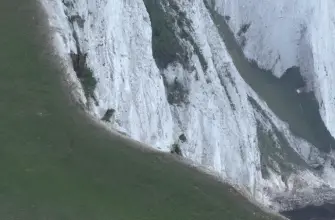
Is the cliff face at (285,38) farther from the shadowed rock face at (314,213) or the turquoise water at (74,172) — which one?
the turquoise water at (74,172)

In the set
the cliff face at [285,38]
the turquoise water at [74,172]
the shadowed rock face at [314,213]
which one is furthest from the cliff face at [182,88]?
the shadowed rock face at [314,213]

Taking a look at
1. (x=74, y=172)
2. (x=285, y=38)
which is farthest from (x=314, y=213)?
(x=74, y=172)

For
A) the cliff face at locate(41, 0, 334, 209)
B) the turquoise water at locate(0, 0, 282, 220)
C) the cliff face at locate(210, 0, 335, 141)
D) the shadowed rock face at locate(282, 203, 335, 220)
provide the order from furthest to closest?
the cliff face at locate(210, 0, 335, 141) → the shadowed rock face at locate(282, 203, 335, 220) → the cliff face at locate(41, 0, 334, 209) → the turquoise water at locate(0, 0, 282, 220)

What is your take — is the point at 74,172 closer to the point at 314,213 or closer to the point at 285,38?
the point at 314,213

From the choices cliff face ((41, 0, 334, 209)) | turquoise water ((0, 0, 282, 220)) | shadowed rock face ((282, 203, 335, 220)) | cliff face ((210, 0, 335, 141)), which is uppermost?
cliff face ((210, 0, 335, 141))

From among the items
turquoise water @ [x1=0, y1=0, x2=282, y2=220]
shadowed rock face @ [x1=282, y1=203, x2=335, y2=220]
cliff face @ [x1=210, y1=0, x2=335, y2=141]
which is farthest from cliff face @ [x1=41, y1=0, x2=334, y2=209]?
shadowed rock face @ [x1=282, y1=203, x2=335, y2=220]

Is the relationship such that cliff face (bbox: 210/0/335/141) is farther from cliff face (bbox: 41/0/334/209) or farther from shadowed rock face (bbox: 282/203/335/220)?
shadowed rock face (bbox: 282/203/335/220)

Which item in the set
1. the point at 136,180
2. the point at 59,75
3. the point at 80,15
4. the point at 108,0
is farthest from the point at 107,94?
the point at 136,180

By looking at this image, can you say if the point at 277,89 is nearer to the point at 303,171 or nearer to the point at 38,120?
the point at 303,171
